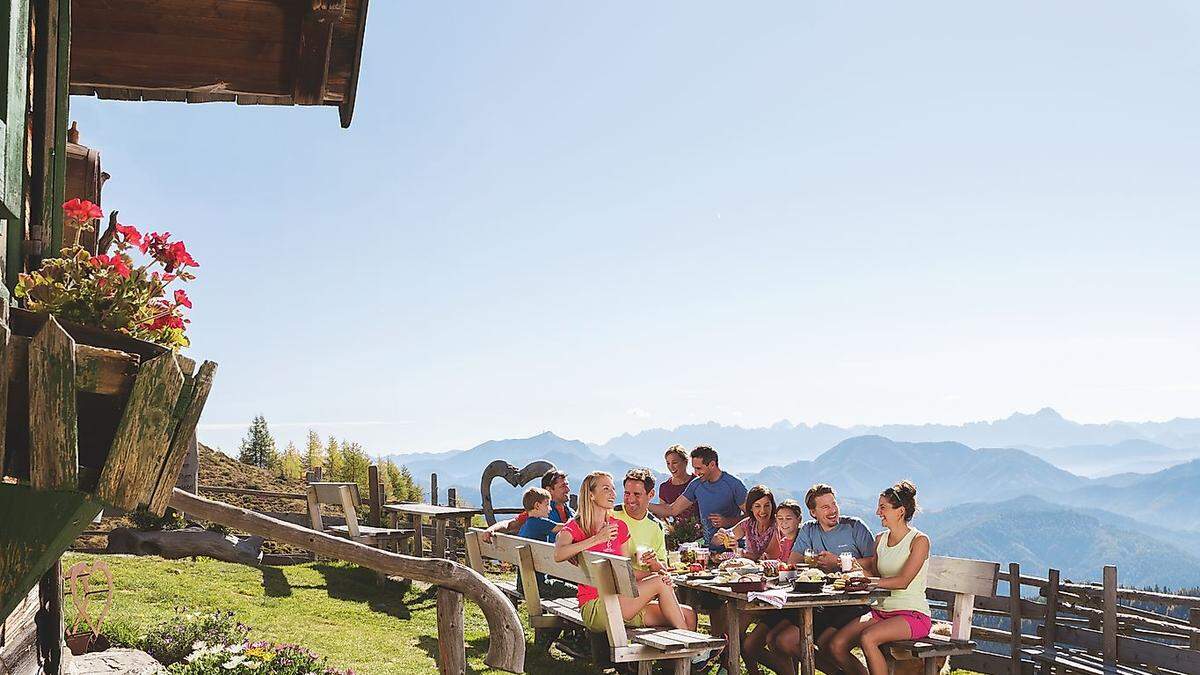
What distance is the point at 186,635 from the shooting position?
322 inches

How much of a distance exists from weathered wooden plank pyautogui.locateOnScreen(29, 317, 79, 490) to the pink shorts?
249 inches

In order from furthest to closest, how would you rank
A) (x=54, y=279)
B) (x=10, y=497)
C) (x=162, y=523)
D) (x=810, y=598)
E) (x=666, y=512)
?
(x=162, y=523), (x=666, y=512), (x=810, y=598), (x=54, y=279), (x=10, y=497)

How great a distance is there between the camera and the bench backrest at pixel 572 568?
5.94m

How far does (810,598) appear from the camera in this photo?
22.7ft

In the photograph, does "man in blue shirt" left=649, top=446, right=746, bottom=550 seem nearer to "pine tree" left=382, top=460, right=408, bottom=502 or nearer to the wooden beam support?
the wooden beam support

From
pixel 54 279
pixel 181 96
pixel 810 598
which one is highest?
Result: pixel 181 96

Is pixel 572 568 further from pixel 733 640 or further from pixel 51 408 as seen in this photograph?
pixel 51 408

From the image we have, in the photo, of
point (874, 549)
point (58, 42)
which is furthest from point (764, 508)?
point (58, 42)

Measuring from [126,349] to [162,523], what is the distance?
14.3m

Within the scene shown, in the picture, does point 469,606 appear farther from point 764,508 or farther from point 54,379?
point 54,379

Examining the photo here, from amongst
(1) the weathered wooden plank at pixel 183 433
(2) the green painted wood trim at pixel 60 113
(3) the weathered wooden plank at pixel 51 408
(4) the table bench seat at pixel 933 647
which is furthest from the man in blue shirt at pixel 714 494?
(3) the weathered wooden plank at pixel 51 408

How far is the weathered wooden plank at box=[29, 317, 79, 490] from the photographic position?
1889 millimetres

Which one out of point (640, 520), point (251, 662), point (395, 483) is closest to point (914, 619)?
point (640, 520)

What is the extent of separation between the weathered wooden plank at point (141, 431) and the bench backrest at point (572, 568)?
4110mm
